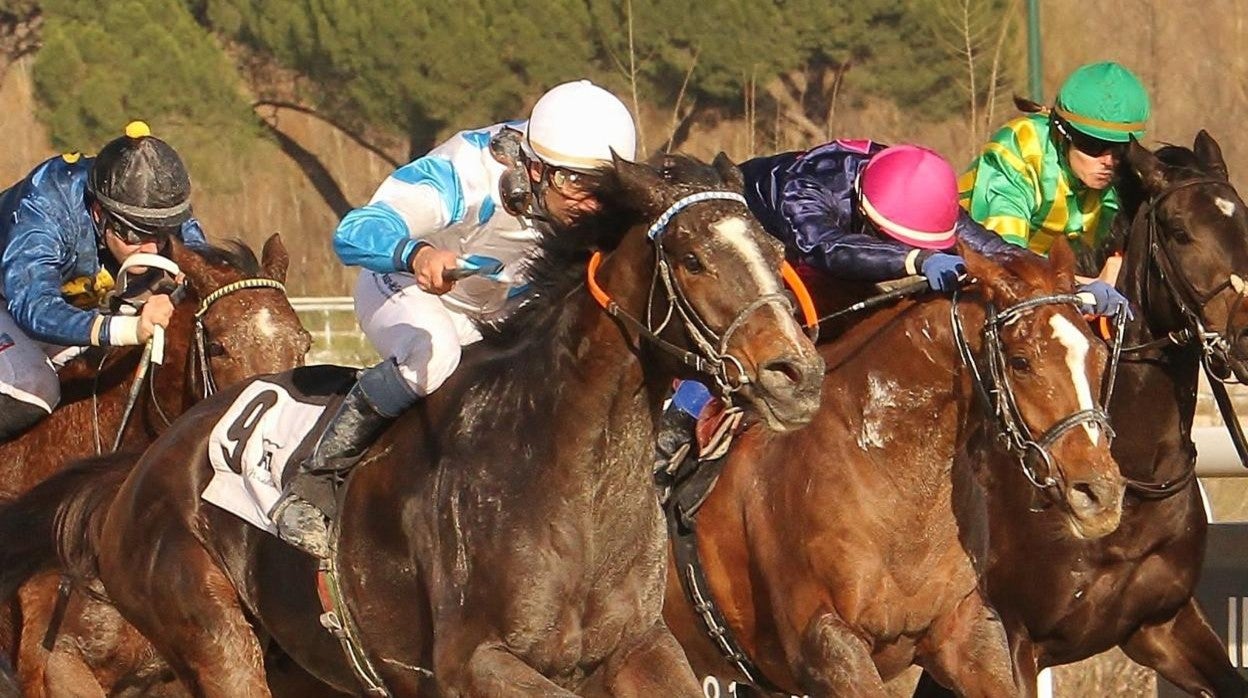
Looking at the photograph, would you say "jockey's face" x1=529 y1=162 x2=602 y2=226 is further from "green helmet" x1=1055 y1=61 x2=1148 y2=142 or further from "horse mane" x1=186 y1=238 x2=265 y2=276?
"green helmet" x1=1055 y1=61 x2=1148 y2=142

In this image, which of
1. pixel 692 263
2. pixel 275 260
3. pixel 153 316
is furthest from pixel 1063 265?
pixel 153 316

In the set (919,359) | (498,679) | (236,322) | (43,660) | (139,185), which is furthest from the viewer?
(139,185)

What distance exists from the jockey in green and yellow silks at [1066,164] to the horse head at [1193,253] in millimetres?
199

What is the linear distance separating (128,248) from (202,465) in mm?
1597

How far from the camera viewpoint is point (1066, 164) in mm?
6938

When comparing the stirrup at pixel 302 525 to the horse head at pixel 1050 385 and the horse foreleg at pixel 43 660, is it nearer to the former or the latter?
the horse foreleg at pixel 43 660

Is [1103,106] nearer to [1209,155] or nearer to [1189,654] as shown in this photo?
[1209,155]

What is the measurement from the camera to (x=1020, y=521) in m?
6.39

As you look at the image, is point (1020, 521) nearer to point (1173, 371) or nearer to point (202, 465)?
point (1173, 371)

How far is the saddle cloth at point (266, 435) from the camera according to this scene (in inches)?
216

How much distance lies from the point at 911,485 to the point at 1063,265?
2.23 feet

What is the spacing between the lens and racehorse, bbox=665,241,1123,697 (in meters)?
5.39

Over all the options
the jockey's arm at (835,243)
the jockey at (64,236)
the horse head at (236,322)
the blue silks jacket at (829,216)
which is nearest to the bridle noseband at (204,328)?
the horse head at (236,322)

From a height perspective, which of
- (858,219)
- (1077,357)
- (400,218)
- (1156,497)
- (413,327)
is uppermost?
(400,218)
